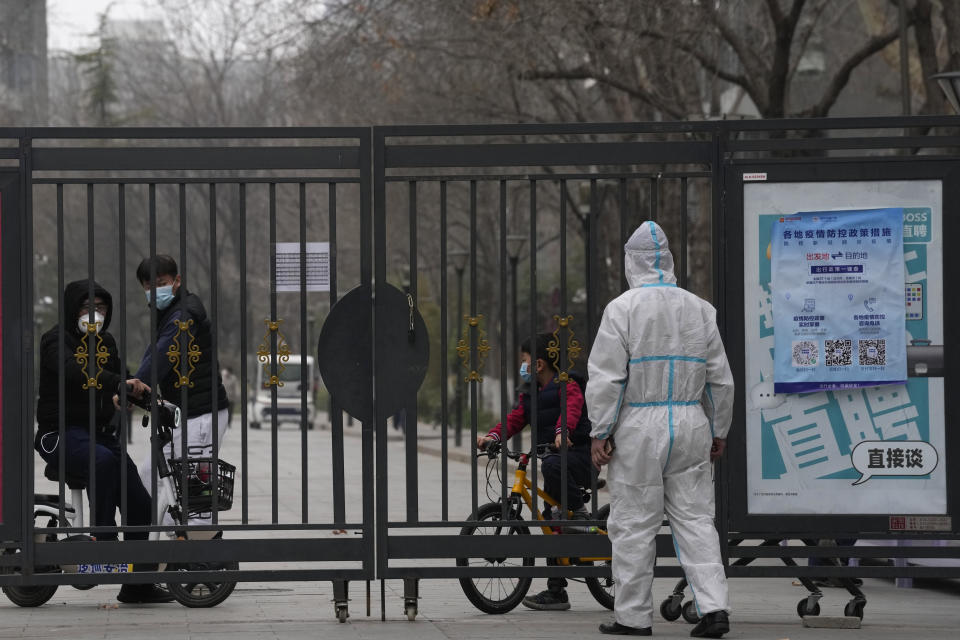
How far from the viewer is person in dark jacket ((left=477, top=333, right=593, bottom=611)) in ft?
28.9

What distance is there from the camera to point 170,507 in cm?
882

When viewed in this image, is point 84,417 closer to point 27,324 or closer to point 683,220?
point 27,324

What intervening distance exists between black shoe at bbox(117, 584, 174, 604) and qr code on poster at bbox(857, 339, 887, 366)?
13.7 ft

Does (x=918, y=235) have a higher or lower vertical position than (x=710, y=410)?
higher

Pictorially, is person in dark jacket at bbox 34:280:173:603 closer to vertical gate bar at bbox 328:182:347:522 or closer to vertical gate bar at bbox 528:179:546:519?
vertical gate bar at bbox 328:182:347:522

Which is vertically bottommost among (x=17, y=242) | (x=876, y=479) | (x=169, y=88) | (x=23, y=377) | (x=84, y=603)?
(x=84, y=603)

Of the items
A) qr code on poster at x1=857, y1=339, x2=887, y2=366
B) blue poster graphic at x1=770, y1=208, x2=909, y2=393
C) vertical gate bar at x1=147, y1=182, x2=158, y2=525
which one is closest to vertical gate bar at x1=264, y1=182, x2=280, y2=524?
vertical gate bar at x1=147, y1=182, x2=158, y2=525

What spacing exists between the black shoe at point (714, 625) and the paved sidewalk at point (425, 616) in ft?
0.86

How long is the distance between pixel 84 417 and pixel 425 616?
2215mm

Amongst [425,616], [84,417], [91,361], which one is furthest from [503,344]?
[84,417]

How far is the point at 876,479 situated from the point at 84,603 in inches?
182

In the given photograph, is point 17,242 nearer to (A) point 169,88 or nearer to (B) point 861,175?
(B) point 861,175

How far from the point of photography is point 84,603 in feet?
31.4

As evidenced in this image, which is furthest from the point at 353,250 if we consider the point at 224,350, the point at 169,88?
the point at 224,350
